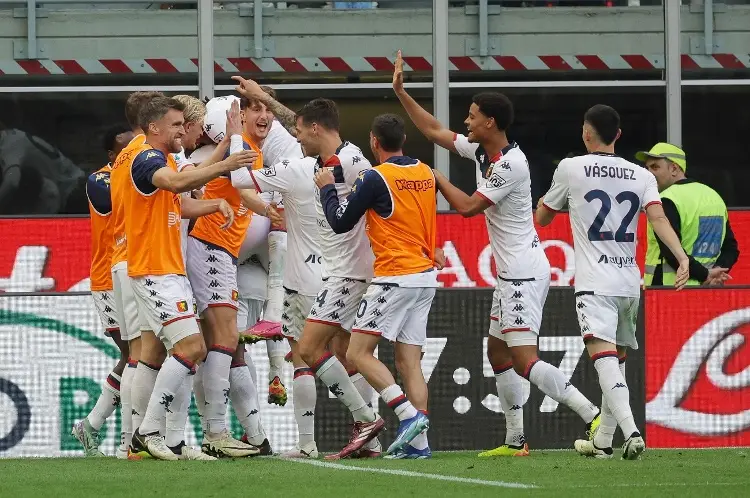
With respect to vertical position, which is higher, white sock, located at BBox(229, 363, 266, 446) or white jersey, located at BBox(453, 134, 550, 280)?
white jersey, located at BBox(453, 134, 550, 280)

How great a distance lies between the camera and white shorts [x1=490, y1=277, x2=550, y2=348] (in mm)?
9867

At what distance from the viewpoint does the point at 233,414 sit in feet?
36.2

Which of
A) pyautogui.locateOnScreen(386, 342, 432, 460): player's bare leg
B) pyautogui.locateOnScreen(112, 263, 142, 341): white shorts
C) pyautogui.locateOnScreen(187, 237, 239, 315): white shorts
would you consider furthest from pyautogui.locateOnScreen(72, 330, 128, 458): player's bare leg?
pyautogui.locateOnScreen(386, 342, 432, 460): player's bare leg

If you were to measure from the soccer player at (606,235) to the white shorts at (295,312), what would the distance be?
1.59 m

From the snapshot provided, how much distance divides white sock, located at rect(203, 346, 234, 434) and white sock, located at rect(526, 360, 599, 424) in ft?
5.82

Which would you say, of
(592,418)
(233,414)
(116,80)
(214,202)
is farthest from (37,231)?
(592,418)

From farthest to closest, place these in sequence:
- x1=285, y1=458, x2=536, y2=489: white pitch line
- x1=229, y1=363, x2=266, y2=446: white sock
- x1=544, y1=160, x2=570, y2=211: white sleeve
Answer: x1=229, y1=363, x2=266, y2=446: white sock
x1=544, y1=160, x2=570, y2=211: white sleeve
x1=285, y1=458, x2=536, y2=489: white pitch line

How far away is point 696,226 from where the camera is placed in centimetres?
1149

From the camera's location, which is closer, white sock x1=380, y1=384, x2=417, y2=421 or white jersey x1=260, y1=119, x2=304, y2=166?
white sock x1=380, y1=384, x2=417, y2=421

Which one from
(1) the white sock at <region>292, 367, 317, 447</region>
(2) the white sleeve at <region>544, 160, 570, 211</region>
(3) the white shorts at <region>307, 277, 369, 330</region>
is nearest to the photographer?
(2) the white sleeve at <region>544, 160, 570, 211</region>

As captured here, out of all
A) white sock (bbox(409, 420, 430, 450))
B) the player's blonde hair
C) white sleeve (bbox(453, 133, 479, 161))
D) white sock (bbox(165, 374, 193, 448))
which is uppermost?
the player's blonde hair

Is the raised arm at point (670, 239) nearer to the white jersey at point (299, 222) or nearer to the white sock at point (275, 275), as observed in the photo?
the white jersey at point (299, 222)

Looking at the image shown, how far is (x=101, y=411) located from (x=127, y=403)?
0.60 m

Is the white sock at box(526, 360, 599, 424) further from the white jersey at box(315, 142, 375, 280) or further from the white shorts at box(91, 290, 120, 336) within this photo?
the white shorts at box(91, 290, 120, 336)
